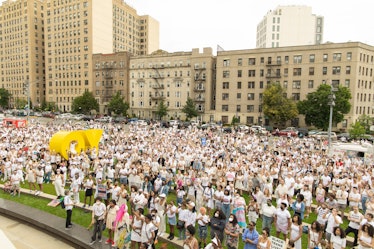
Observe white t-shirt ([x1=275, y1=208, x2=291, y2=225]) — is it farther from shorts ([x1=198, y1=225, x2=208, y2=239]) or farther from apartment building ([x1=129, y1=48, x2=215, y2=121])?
apartment building ([x1=129, y1=48, x2=215, y2=121])

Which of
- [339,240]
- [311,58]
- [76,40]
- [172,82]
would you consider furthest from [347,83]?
[76,40]

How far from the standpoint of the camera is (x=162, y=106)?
6175cm

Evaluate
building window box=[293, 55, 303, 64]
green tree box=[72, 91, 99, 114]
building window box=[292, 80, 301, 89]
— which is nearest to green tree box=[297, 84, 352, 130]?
building window box=[292, 80, 301, 89]

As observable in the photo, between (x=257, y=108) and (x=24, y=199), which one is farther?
(x=257, y=108)

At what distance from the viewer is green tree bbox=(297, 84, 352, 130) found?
148 feet

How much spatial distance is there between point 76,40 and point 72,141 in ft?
236

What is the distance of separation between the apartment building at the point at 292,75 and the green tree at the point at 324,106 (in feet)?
17.9

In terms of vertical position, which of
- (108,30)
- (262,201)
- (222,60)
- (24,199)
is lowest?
(24,199)

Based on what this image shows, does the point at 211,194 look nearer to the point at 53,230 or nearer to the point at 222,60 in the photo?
the point at 53,230

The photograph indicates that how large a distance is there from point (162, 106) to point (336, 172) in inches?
1966

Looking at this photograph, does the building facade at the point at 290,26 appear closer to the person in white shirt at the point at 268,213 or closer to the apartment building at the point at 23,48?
the apartment building at the point at 23,48

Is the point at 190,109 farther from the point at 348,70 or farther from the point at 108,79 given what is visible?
the point at 348,70

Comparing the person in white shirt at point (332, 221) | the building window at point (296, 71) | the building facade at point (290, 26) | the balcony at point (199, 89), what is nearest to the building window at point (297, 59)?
the building window at point (296, 71)

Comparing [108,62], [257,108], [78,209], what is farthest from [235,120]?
[78,209]
